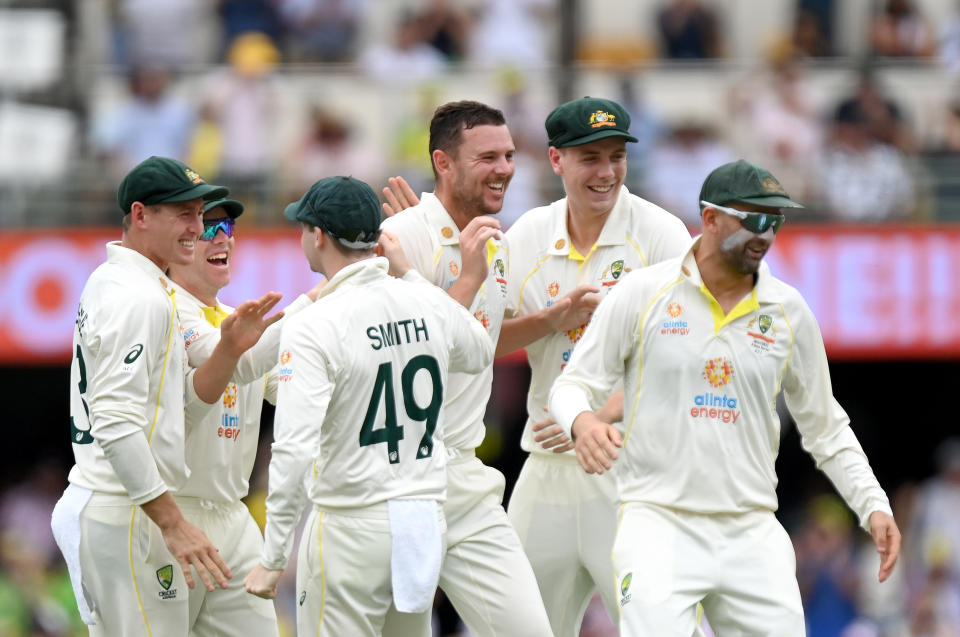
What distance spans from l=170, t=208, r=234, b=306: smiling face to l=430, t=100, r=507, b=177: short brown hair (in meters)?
0.95

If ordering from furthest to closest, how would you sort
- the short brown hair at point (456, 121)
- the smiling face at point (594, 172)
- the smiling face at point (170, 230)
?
the smiling face at point (594, 172) < the short brown hair at point (456, 121) < the smiling face at point (170, 230)

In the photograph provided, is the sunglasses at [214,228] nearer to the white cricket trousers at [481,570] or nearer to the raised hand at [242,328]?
the raised hand at [242,328]

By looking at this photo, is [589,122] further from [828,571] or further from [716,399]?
[828,571]

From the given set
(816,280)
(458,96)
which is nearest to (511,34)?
(458,96)

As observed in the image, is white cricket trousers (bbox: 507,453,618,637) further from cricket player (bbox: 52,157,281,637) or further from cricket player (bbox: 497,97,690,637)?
cricket player (bbox: 52,157,281,637)

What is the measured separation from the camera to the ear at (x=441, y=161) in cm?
685

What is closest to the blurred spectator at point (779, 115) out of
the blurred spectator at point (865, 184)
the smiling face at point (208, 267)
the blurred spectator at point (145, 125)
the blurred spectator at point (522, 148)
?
the blurred spectator at point (865, 184)

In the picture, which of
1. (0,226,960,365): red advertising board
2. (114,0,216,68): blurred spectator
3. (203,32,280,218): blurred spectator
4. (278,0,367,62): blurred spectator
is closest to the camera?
(0,226,960,365): red advertising board

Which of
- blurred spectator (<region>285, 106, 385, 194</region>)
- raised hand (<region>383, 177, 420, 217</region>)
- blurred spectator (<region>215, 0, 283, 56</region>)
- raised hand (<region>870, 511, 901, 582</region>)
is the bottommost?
raised hand (<region>870, 511, 901, 582</region>)

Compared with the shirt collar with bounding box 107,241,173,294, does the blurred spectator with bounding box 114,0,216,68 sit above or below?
above

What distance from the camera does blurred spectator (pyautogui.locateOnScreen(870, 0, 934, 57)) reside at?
51.0 feet

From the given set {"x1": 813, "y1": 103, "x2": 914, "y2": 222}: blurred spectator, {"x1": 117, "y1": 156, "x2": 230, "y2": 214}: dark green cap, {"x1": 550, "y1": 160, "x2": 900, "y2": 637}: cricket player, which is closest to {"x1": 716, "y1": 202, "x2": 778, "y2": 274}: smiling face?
{"x1": 550, "y1": 160, "x2": 900, "y2": 637}: cricket player

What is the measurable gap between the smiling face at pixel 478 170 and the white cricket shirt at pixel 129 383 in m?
1.27

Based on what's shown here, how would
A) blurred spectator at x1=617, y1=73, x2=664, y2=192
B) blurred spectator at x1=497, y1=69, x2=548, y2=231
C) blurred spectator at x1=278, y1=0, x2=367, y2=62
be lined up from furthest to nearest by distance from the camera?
blurred spectator at x1=278, y1=0, x2=367, y2=62, blurred spectator at x1=617, y1=73, x2=664, y2=192, blurred spectator at x1=497, y1=69, x2=548, y2=231
